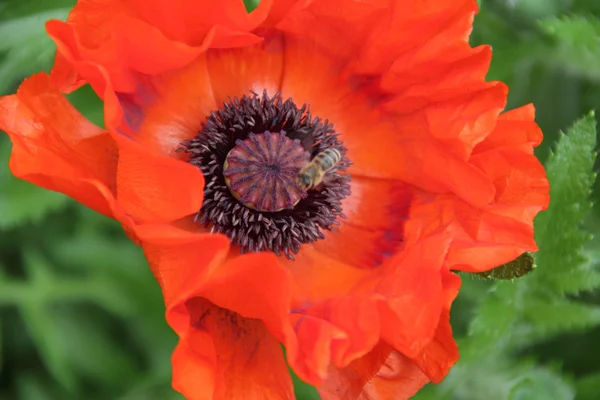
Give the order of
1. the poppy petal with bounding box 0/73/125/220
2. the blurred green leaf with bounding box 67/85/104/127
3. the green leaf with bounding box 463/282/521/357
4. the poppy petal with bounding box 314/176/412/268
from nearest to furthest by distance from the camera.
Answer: the poppy petal with bounding box 0/73/125/220
the poppy petal with bounding box 314/176/412/268
the green leaf with bounding box 463/282/521/357
the blurred green leaf with bounding box 67/85/104/127

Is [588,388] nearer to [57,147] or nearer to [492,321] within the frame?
[492,321]

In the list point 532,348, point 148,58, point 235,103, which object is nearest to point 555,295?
point 532,348

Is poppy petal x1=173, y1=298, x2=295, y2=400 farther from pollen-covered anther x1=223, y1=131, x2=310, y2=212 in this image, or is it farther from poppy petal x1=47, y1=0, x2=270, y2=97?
poppy petal x1=47, y1=0, x2=270, y2=97

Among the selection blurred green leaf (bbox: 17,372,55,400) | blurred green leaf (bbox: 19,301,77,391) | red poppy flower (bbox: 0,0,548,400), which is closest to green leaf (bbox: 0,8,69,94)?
red poppy flower (bbox: 0,0,548,400)

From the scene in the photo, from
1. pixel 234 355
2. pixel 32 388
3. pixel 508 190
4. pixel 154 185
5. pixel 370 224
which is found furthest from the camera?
pixel 32 388

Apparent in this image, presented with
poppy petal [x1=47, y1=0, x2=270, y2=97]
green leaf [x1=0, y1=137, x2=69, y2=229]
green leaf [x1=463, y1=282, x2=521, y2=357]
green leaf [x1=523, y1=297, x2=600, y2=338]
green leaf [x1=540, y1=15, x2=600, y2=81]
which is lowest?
green leaf [x1=0, y1=137, x2=69, y2=229]

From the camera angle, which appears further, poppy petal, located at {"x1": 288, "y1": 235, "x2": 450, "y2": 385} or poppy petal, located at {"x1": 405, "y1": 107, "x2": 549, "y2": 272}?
poppy petal, located at {"x1": 405, "y1": 107, "x2": 549, "y2": 272}

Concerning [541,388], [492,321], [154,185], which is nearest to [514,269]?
[492,321]
